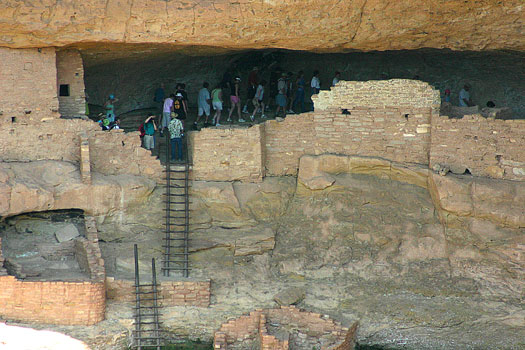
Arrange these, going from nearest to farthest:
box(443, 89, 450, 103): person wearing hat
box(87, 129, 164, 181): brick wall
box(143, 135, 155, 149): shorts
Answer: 1. box(87, 129, 164, 181): brick wall
2. box(143, 135, 155, 149): shorts
3. box(443, 89, 450, 103): person wearing hat

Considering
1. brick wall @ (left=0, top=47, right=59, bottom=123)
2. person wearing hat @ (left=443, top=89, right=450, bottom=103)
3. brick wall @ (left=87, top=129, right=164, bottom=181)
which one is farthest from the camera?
person wearing hat @ (left=443, top=89, right=450, bottom=103)

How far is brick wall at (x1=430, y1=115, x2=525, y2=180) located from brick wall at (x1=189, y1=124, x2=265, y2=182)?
297cm

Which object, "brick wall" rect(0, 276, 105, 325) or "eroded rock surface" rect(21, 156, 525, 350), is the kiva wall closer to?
"eroded rock surface" rect(21, 156, 525, 350)

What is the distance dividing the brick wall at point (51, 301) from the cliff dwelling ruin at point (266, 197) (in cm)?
2

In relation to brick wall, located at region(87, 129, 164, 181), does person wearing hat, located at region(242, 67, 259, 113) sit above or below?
above

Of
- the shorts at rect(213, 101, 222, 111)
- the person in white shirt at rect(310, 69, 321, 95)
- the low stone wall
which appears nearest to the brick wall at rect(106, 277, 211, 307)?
the low stone wall

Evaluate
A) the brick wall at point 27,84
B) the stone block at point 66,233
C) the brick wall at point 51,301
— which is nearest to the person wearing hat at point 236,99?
the brick wall at point 27,84

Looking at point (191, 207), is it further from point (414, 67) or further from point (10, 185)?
point (414, 67)

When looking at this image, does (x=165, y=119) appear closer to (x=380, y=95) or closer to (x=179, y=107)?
(x=179, y=107)

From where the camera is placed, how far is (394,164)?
58.1 feet

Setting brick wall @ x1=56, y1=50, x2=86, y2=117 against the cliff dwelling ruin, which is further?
brick wall @ x1=56, y1=50, x2=86, y2=117

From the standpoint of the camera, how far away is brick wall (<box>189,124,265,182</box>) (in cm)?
1797

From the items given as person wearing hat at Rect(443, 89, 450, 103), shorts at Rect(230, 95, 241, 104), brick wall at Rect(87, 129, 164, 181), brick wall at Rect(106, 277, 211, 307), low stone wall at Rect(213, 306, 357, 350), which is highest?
person wearing hat at Rect(443, 89, 450, 103)

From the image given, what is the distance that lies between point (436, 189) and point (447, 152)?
64cm
